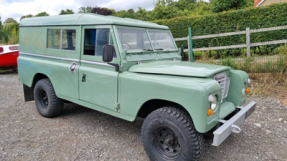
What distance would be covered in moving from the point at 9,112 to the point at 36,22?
2.15m

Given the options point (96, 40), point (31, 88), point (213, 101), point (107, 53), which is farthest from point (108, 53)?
point (31, 88)

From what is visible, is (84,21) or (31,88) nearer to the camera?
(84,21)

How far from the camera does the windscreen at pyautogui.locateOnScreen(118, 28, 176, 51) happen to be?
342 centimetres

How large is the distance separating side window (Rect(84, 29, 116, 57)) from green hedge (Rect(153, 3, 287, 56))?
6.75 m

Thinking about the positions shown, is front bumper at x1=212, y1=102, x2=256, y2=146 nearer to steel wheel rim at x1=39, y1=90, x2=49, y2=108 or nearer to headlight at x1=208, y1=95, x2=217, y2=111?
headlight at x1=208, y1=95, x2=217, y2=111

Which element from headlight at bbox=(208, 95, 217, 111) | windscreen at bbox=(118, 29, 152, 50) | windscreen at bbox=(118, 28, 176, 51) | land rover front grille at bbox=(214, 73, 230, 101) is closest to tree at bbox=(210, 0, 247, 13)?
windscreen at bbox=(118, 28, 176, 51)

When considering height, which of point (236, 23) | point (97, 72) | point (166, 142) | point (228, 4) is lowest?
point (166, 142)

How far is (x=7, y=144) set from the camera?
3465 mm

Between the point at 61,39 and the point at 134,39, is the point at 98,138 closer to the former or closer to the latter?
the point at 134,39

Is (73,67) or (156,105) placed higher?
(73,67)

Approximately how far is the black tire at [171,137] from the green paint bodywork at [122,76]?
16 cm

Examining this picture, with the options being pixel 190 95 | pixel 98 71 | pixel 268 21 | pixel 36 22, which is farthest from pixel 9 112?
pixel 268 21

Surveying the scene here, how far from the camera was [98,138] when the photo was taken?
369 cm

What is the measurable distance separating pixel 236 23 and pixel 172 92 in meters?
8.81
